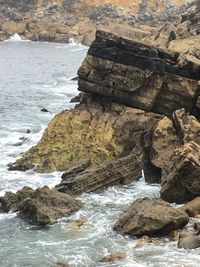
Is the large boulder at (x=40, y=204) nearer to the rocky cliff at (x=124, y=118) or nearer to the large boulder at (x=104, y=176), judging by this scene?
the large boulder at (x=104, y=176)

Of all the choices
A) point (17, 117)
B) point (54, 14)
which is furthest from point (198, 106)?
point (54, 14)

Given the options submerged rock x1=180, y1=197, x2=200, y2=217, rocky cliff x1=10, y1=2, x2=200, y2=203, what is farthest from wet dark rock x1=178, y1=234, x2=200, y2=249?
rocky cliff x1=10, y1=2, x2=200, y2=203

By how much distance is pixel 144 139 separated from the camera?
2711 cm

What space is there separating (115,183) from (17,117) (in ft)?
62.9

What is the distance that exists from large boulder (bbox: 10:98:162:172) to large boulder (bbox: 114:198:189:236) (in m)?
7.44

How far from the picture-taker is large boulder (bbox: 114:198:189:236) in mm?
19109

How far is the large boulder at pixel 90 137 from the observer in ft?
91.8

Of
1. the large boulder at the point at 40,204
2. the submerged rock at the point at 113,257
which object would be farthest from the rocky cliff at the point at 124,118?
the submerged rock at the point at 113,257

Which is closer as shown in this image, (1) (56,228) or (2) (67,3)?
(1) (56,228)

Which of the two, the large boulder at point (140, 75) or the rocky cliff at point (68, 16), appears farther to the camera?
the rocky cliff at point (68, 16)

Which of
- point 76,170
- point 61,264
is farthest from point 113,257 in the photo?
point 76,170

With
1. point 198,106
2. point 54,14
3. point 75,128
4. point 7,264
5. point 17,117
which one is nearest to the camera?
point 7,264

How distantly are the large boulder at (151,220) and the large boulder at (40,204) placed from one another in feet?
8.35

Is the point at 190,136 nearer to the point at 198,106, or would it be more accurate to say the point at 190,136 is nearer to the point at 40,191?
Result: the point at 198,106
